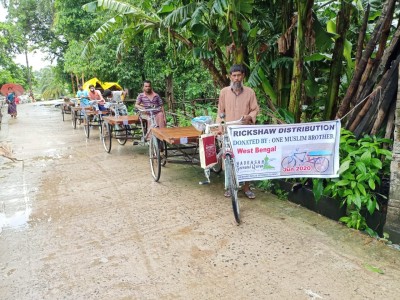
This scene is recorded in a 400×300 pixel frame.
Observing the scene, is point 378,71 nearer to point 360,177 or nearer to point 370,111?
point 370,111

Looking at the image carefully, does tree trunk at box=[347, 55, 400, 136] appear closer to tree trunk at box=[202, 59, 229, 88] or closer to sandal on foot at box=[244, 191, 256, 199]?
sandal on foot at box=[244, 191, 256, 199]

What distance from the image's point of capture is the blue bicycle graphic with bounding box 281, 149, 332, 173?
3.81 m

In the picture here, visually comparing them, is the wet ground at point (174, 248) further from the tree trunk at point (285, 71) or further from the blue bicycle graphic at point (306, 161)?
the tree trunk at point (285, 71)

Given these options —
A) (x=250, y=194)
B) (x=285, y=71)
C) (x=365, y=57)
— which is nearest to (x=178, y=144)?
(x=250, y=194)

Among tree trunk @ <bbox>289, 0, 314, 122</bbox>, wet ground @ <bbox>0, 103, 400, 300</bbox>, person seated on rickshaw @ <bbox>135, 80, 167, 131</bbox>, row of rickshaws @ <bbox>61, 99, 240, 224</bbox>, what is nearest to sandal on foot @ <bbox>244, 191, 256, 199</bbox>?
wet ground @ <bbox>0, 103, 400, 300</bbox>

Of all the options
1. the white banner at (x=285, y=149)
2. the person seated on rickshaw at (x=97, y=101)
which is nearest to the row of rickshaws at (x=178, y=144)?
the white banner at (x=285, y=149)

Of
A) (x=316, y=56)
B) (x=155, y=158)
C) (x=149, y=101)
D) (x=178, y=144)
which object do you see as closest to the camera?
(x=316, y=56)

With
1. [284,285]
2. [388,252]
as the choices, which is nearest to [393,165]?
[388,252]

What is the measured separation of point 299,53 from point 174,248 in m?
2.99

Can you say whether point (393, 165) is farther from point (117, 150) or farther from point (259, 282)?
point (117, 150)

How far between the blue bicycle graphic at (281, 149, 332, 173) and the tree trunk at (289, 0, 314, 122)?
1137mm

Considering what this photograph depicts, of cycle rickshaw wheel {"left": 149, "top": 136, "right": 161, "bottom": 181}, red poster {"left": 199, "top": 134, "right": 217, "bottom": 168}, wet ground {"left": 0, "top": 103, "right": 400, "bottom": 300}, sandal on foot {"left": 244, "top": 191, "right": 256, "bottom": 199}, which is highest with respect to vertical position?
red poster {"left": 199, "top": 134, "right": 217, "bottom": 168}

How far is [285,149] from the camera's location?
3930mm

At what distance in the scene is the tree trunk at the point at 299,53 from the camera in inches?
171
